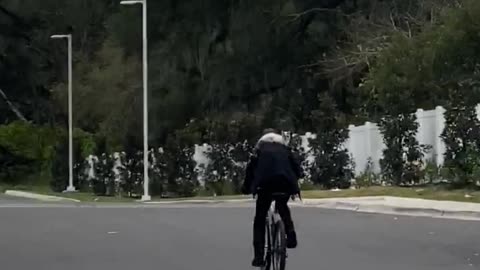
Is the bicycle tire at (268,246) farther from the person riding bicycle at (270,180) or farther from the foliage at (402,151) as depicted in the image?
the foliage at (402,151)

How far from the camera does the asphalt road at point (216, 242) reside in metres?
14.7

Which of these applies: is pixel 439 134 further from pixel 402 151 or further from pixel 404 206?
pixel 404 206

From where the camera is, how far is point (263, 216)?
12734mm

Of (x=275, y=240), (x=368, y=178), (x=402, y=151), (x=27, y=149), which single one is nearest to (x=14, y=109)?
(x=27, y=149)

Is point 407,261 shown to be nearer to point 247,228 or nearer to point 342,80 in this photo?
point 247,228

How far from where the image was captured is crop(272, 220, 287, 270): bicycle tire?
12461mm

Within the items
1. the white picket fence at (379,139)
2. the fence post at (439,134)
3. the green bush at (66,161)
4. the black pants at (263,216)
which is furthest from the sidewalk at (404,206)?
the green bush at (66,161)

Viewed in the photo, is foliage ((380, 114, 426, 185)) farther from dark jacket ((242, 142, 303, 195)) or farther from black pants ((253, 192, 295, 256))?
dark jacket ((242, 142, 303, 195))

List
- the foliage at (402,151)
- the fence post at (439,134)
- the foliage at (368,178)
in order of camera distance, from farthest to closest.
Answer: the foliage at (368,178)
the foliage at (402,151)
the fence post at (439,134)

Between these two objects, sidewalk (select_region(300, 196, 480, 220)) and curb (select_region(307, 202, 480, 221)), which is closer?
curb (select_region(307, 202, 480, 221))

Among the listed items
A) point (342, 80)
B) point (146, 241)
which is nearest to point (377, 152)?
point (342, 80)

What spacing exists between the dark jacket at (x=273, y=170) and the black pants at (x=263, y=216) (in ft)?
0.49

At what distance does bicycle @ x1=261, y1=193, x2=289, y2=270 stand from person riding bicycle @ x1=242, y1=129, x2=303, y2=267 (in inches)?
2.4

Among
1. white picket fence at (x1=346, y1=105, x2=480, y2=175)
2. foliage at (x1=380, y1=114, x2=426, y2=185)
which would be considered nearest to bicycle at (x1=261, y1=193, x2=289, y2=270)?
white picket fence at (x1=346, y1=105, x2=480, y2=175)
